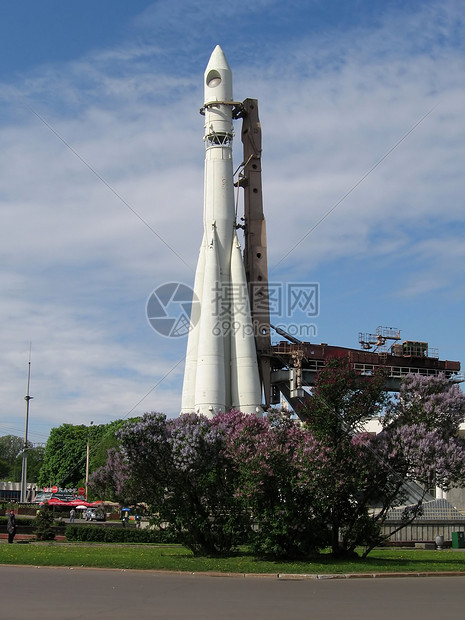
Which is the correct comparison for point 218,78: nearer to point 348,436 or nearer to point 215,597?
point 348,436

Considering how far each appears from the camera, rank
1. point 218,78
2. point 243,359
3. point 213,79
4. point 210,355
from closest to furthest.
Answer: point 210,355 < point 243,359 < point 218,78 < point 213,79

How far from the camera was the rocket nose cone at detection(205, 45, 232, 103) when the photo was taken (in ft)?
206

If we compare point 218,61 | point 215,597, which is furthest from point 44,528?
point 218,61

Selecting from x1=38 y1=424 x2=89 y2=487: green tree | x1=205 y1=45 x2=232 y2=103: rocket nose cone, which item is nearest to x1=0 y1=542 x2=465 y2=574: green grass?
x1=205 y1=45 x2=232 y2=103: rocket nose cone

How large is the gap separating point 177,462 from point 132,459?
6.44 ft

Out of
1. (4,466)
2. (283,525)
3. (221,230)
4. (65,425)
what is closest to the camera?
(283,525)

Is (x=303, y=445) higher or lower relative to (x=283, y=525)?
higher

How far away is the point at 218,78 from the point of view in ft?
208

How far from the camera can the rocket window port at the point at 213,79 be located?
207ft

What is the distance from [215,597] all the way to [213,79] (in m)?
53.2

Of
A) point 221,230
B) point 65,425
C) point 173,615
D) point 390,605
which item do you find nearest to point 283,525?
point 390,605

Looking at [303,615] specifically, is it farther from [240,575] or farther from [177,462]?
[177,462]

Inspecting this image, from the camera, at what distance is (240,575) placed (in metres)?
22.6

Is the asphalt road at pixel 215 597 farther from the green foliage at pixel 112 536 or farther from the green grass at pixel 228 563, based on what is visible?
the green foliage at pixel 112 536
